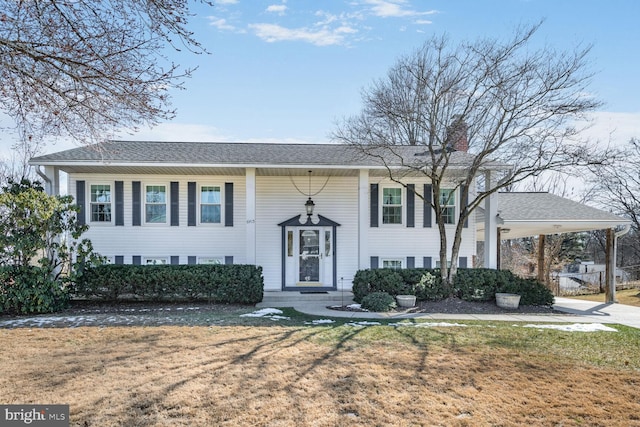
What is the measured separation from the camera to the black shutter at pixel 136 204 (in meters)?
12.5

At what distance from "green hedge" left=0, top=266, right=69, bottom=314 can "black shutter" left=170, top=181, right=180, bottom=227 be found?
395 centimetres

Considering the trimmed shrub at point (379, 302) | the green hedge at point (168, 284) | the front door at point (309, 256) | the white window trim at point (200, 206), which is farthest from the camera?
the front door at point (309, 256)

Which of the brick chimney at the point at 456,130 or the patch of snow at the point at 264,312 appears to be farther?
the brick chimney at the point at 456,130

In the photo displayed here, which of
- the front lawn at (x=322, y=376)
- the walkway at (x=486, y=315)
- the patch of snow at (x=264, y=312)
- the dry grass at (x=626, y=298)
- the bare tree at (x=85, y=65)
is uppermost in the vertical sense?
the bare tree at (x=85, y=65)

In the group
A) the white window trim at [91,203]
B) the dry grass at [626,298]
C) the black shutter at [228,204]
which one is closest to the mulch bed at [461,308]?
the black shutter at [228,204]

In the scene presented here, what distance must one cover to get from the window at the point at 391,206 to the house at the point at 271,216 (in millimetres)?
33

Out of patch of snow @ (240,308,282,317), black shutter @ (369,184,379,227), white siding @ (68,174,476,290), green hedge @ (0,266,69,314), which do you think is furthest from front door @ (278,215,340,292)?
green hedge @ (0,266,69,314)

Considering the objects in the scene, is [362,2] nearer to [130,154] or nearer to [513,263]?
[130,154]

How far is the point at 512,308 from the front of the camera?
33.6ft

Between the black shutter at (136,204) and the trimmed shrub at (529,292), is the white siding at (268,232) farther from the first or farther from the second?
the trimmed shrub at (529,292)

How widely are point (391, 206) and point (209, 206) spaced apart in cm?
590

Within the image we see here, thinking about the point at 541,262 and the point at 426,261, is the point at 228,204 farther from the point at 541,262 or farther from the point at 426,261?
the point at 541,262

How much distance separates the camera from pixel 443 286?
10727mm

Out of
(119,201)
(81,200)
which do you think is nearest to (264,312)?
(119,201)
